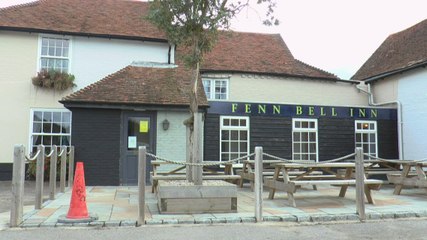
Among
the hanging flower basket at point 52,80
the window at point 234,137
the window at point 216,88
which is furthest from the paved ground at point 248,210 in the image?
the window at point 216,88

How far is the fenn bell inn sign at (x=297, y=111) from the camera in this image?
14531mm

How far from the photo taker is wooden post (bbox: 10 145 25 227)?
6848 millimetres

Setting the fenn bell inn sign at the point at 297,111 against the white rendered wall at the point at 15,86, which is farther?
the fenn bell inn sign at the point at 297,111

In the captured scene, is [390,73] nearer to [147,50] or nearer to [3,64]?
[147,50]

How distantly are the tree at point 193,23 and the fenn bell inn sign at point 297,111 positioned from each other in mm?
5466

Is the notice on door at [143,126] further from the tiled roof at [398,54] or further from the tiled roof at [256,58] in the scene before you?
the tiled roof at [398,54]

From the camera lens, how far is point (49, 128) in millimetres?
14633

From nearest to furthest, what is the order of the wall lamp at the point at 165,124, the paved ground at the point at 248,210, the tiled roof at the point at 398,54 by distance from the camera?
the paved ground at the point at 248,210, the wall lamp at the point at 165,124, the tiled roof at the point at 398,54

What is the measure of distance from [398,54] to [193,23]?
13.4 m

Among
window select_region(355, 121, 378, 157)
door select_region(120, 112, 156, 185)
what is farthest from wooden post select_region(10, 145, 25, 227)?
window select_region(355, 121, 378, 157)

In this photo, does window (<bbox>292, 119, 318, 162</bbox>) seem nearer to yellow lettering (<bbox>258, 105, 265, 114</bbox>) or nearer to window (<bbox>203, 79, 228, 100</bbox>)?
yellow lettering (<bbox>258, 105, 265, 114</bbox>)

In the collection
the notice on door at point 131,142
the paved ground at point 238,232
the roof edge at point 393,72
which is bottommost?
the paved ground at point 238,232

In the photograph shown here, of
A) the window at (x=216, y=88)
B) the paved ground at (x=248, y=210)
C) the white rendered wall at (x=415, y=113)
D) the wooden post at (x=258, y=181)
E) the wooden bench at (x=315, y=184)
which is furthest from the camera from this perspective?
the window at (x=216, y=88)

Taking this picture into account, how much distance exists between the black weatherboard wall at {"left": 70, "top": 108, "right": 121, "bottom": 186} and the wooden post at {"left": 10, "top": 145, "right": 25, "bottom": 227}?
600cm
